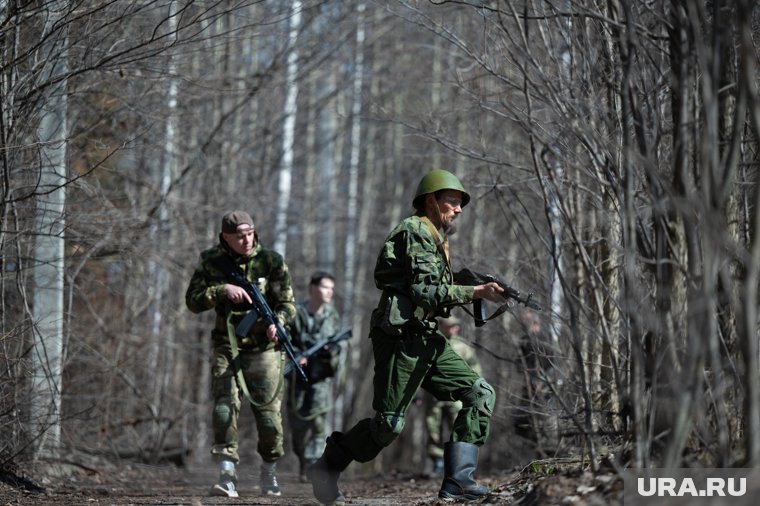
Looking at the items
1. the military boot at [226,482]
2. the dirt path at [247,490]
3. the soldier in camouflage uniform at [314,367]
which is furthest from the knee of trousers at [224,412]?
the soldier in camouflage uniform at [314,367]

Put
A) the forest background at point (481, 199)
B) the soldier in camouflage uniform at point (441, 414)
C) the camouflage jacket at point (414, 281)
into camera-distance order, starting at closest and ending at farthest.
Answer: the forest background at point (481, 199) < the camouflage jacket at point (414, 281) < the soldier in camouflage uniform at point (441, 414)

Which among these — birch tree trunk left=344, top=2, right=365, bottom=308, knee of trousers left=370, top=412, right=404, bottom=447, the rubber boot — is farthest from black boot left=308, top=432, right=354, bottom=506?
birch tree trunk left=344, top=2, right=365, bottom=308

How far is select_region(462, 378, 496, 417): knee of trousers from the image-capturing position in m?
5.84

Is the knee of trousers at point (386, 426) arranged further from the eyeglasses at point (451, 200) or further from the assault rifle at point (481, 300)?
the eyeglasses at point (451, 200)

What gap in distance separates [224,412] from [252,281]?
996mm

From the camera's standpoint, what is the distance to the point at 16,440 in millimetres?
7328

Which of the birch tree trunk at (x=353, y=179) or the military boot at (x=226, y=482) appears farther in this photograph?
the birch tree trunk at (x=353, y=179)

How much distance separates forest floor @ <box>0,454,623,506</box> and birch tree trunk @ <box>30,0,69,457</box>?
45 cm

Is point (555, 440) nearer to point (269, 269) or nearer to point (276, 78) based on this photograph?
point (269, 269)

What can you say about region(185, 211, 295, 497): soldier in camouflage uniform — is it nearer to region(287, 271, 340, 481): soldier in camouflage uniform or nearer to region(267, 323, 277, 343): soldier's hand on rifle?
region(267, 323, 277, 343): soldier's hand on rifle

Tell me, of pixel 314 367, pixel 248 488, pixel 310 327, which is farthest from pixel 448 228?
pixel 314 367

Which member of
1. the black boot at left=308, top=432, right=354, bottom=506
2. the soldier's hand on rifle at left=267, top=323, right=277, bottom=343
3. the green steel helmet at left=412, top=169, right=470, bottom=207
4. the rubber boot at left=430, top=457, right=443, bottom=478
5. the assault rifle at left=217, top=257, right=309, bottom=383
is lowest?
the rubber boot at left=430, top=457, right=443, bottom=478

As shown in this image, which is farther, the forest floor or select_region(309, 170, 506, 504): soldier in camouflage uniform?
select_region(309, 170, 506, 504): soldier in camouflage uniform

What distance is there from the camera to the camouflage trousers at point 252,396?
285 inches
